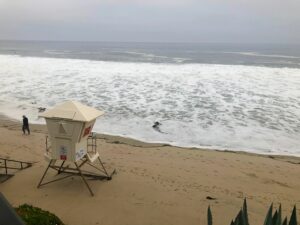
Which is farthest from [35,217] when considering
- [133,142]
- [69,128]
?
[133,142]

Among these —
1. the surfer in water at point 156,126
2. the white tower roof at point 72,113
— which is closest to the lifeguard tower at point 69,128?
the white tower roof at point 72,113

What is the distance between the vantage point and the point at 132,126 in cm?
1884

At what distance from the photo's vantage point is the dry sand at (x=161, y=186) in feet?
28.3

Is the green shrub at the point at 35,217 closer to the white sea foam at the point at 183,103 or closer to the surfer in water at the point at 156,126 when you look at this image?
the white sea foam at the point at 183,103

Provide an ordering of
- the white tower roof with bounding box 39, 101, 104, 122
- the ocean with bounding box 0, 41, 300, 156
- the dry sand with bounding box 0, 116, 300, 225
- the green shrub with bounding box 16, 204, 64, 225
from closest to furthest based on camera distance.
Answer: the green shrub with bounding box 16, 204, 64, 225
the dry sand with bounding box 0, 116, 300, 225
the white tower roof with bounding box 39, 101, 104, 122
the ocean with bounding box 0, 41, 300, 156

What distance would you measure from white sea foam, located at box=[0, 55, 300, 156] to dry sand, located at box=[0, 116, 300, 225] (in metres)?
2.53

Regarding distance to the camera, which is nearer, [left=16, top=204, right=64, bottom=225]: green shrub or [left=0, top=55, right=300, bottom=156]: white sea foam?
[left=16, top=204, right=64, bottom=225]: green shrub

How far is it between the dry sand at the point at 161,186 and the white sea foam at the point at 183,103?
8.30ft

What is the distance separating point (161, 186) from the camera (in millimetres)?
10422

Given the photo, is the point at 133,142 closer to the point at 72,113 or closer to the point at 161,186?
the point at 161,186

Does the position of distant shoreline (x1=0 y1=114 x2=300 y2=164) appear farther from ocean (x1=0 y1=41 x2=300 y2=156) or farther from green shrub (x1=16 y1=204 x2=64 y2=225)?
green shrub (x1=16 y1=204 x2=64 y2=225)

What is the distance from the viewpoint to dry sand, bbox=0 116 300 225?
862 centimetres

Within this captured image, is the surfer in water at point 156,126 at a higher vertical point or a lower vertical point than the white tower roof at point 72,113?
lower

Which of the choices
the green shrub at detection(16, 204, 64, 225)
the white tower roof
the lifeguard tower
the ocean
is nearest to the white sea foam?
the ocean
